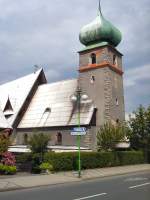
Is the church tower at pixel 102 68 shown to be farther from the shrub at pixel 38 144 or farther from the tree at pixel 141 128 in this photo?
the shrub at pixel 38 144

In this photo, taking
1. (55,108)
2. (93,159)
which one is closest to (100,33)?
(55,108)

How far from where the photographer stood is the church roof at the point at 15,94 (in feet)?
171

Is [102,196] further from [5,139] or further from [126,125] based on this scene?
[126,125]

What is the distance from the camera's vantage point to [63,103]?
156 ft

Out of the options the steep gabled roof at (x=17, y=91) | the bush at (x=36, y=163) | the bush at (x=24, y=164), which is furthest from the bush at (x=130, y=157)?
the steep gabled roof at (x=17, y=91)

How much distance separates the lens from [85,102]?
4328 centimetres

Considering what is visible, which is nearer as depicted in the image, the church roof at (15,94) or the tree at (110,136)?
the tree at (110,136)

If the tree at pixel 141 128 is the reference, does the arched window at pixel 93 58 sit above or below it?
above

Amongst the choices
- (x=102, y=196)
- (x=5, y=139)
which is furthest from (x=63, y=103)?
(x=102, y=196)

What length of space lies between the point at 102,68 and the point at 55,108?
332 inches

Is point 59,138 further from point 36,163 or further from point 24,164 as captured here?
point 24,164

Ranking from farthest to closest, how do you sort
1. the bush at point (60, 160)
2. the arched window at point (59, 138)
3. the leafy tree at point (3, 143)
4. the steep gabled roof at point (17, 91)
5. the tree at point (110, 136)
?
the steep gabled roof at point (17, 91) < the arched window at point (59, 138) < the tree at point (110, 136) < the bush at point (60, 160) < the leafy tree at point (3, 143)

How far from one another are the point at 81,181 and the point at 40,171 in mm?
5488

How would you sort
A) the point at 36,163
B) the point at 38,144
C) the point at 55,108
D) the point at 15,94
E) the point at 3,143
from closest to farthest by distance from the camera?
the point at 3,143, the point at 36,163, the point at 38,144, the point at 55,108, the point at 15,94
